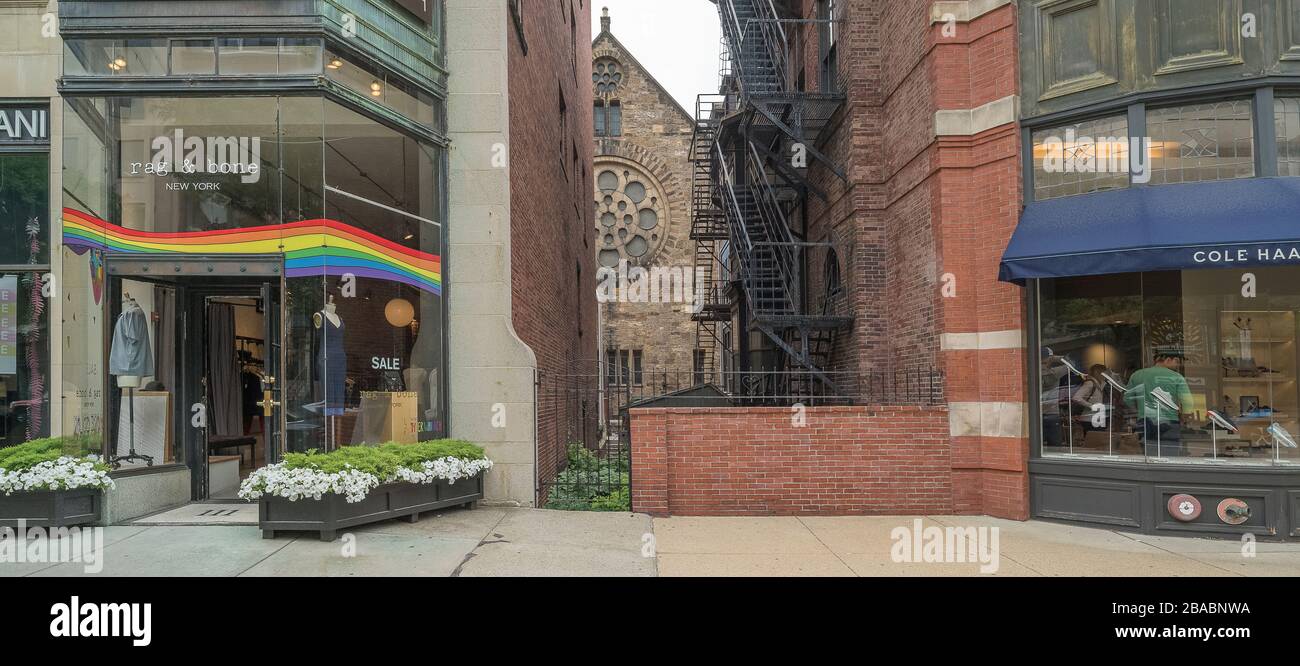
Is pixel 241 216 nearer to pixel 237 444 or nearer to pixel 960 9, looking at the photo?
pixel 237 444

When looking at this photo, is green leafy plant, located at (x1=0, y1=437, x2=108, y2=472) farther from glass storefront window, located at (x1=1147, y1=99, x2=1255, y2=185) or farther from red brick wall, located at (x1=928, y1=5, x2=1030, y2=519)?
glass storefront window, located at (x1=1147, y1=99, x2=1255, y2=185)

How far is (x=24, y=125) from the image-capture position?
9.48 meters

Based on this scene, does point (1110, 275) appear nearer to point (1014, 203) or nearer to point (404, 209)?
point (1014, 203)

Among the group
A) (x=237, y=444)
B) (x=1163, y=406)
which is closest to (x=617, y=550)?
(x=237, y=444)

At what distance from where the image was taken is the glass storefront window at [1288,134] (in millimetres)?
8062

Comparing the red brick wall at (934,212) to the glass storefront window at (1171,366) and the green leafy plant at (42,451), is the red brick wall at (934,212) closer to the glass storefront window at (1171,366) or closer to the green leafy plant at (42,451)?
the glass storefront window at (1171,366)

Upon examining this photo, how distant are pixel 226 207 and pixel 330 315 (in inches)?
68.3

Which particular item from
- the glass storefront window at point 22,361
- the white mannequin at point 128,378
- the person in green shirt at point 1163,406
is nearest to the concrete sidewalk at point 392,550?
the white mannequin at point 128,378

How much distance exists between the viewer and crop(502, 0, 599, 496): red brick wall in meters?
10.6

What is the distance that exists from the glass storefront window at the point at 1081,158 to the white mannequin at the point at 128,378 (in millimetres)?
10857

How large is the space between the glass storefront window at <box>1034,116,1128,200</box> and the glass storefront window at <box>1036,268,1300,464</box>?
44.1 inches

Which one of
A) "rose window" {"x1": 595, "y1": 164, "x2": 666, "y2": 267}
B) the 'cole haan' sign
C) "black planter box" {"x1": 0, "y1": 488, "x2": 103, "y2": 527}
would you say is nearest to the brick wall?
"black planter box" {"x1": 0, "y1": 488, "x2": 103, "y2": 527}

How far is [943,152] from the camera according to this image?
9.66m

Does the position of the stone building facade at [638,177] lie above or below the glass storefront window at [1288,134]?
above
